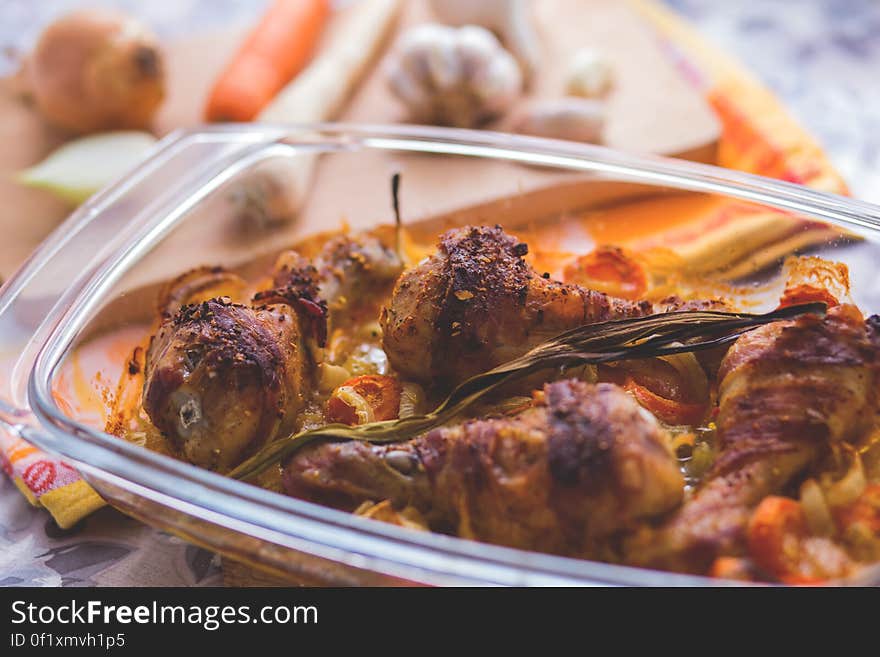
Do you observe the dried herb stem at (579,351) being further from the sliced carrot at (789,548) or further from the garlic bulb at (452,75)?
the garlic bulb at (452,75)

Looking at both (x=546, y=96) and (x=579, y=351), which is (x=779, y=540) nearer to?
(x=579, y=351)

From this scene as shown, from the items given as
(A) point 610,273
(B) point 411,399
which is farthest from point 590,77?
(B) point 411,399

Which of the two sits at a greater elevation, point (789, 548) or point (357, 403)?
point (357, 403)

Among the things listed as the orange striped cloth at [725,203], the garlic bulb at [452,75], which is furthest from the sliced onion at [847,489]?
the garlic bulb at [452,75]

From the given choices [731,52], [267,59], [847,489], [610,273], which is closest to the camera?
[847,489]

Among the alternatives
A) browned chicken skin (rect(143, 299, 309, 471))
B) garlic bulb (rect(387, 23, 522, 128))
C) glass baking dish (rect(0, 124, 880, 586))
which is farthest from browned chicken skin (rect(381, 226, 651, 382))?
garlic bulb (rect(387, 23, 522, 128))
